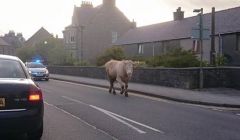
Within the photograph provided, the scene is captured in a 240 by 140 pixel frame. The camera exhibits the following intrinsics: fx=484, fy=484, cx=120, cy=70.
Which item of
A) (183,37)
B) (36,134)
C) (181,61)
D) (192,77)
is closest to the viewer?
(36,134)

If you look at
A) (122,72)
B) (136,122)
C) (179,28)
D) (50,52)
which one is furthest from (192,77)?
(50,52)

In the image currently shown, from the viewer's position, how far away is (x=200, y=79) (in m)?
24.5

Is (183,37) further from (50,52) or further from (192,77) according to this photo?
(50,52)

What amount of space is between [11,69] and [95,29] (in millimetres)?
68294

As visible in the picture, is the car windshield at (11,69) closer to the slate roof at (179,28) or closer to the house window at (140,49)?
the slate roof at (179,28)

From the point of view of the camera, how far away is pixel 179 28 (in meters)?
55.4

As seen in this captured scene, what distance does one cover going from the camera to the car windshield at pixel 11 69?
9797 mm

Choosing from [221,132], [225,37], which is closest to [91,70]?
[225,37]

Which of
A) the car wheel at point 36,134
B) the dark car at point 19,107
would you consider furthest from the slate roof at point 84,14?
the dark car at point 19,107

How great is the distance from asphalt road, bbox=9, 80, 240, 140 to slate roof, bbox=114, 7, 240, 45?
2815cm

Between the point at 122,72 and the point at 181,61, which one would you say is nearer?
the point at 122,72

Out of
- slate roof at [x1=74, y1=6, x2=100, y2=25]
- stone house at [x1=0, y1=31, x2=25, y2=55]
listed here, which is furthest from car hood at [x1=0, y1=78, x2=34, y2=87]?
stone house at [x1=0, y1=31, x2=25, y2=55]

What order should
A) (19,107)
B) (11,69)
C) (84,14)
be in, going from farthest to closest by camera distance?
(84,14), (11,69), (19,107)

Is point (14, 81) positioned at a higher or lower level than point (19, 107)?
higher
